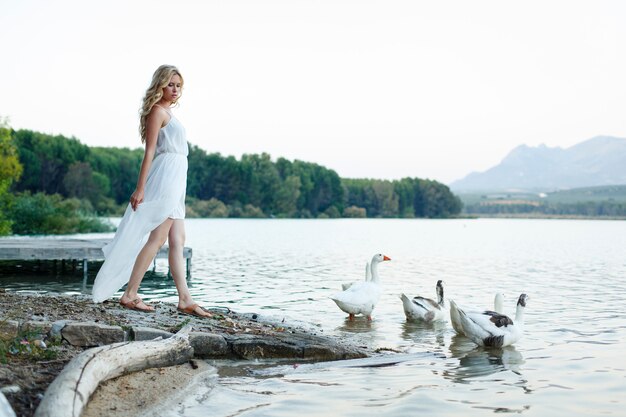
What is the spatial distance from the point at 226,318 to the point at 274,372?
182cm

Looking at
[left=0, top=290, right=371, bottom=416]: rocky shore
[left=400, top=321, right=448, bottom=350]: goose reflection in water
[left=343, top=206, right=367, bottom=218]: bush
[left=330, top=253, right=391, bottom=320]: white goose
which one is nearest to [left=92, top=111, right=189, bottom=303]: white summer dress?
[left=0, top=290, right=371, bottom=416]: rocky shore

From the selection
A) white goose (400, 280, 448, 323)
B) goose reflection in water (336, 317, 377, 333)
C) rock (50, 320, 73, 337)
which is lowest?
goose reflection in water (336, 317, 377, 333)

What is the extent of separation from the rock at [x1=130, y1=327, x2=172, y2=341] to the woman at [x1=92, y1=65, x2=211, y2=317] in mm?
1234

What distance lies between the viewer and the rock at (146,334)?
23.9ft

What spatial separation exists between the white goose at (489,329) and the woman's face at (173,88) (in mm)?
4857

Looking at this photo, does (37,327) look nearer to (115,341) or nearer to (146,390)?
(115,341)

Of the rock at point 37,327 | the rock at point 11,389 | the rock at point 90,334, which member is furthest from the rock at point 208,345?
the rock at point 11,389

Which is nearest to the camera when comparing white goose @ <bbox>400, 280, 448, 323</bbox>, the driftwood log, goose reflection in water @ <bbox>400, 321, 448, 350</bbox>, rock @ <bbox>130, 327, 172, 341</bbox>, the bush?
the driftwood log

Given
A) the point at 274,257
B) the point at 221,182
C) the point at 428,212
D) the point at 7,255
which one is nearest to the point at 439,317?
the point at 7,255

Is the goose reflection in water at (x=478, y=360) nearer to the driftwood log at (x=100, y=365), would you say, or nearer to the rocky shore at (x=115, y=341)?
the rocky shore at (x=115, y=341)

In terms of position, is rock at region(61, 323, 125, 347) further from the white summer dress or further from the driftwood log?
the white summer dress

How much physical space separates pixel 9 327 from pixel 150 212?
6.86 ft

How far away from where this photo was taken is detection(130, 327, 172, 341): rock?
286 inches

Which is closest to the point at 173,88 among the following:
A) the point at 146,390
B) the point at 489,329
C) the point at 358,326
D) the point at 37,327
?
the point at 37,327
